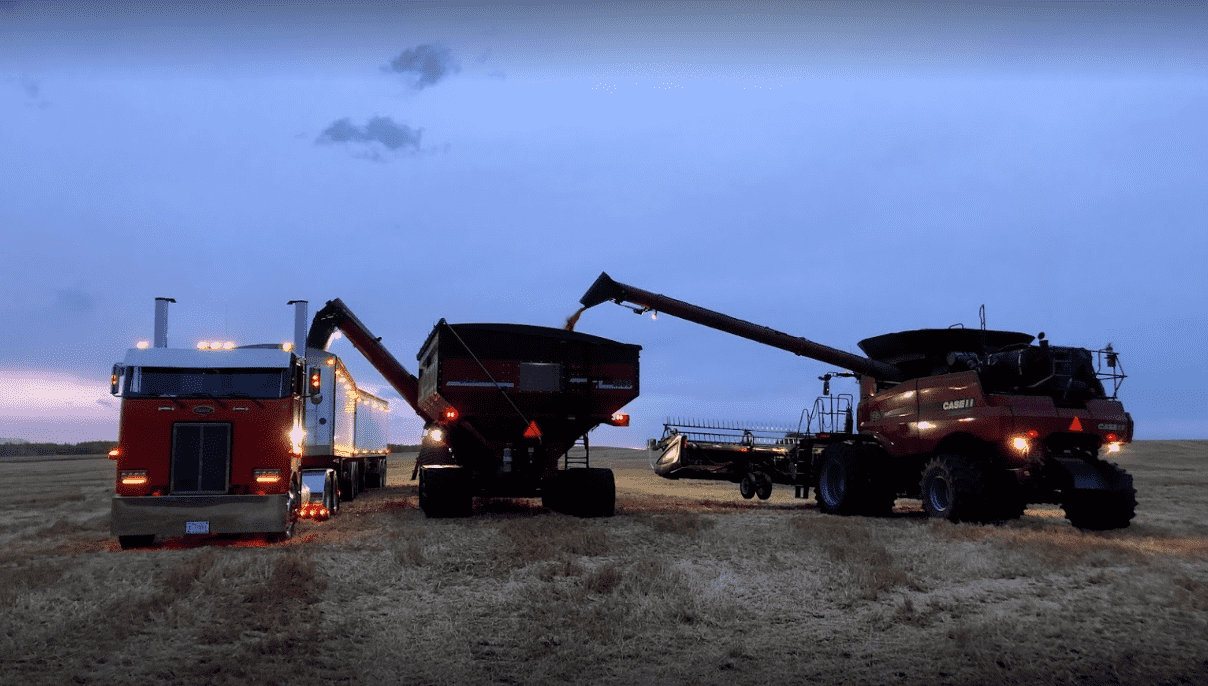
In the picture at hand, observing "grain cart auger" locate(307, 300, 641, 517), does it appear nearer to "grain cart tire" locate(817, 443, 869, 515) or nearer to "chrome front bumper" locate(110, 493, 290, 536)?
"chrome front bumper" locate(110, 493, 290, 536)

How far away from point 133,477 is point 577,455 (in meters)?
7.95

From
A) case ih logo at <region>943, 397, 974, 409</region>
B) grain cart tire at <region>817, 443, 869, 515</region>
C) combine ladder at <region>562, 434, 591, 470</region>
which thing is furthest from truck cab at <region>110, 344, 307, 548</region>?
case ih logo at <region>943, 397, 974, 409</region>

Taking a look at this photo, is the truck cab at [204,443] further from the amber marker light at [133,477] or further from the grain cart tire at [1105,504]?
the grain cart tire at [1105,504]

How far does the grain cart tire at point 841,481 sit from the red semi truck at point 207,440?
10.7 metres

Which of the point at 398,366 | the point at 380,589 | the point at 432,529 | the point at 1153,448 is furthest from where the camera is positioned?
the point at 1153,448

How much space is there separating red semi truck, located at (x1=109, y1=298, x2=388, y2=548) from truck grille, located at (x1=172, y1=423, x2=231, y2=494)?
15 mm

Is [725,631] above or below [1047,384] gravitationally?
below

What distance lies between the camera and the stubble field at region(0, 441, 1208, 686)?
22.9ft

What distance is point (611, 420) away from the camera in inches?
685

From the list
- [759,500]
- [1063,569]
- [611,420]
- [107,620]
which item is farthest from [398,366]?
[1063,569]

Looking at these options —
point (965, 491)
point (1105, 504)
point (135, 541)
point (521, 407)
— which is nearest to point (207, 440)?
point (135, 541)

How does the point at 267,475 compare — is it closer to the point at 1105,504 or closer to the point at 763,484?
the point at 1105,504

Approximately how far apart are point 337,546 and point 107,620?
4343 millimetres

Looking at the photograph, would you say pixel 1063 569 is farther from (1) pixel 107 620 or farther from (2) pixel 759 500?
(2) pixel 759 500
